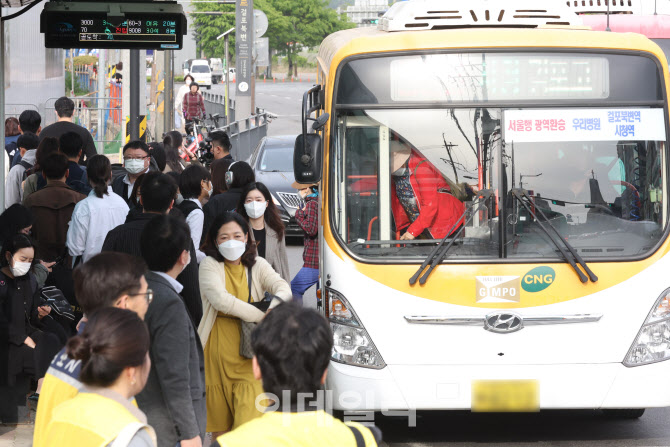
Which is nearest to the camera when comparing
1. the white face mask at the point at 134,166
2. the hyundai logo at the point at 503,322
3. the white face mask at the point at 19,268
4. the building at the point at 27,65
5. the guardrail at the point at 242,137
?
the hyundai logo at the point at 503,322

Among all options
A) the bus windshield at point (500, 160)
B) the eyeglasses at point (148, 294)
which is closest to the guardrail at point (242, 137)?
the bus windshield at point (500, 160)

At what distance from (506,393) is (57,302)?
3.11 m

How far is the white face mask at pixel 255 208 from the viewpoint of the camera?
303 inches

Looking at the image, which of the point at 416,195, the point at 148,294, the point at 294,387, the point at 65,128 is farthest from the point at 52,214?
the point at 294,387

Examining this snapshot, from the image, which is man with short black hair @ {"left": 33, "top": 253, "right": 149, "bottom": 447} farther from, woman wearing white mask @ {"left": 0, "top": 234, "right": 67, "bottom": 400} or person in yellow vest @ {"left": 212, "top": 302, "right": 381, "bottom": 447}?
woman wearing white mask @ {"left": 0, "top": 234, "right": 67, "bottom": 400}

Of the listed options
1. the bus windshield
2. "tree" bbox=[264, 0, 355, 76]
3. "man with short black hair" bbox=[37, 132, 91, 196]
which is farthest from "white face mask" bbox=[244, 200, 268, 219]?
"tree" bbox=[264, 0, 355, 76]

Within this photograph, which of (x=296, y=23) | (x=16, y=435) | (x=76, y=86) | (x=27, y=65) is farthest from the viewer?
(x=296, y=23)

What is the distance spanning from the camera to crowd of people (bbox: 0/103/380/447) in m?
2.92

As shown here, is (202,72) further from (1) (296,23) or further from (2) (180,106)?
(2) (180,106)

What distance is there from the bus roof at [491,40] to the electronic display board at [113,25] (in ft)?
13.6

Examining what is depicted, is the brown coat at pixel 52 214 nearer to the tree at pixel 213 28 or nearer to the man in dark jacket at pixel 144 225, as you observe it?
the man in dark jacket at pixel 144 225

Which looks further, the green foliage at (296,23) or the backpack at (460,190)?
the green foliage at (296,23)

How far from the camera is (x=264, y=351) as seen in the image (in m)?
2.89

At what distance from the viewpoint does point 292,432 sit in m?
2.75
